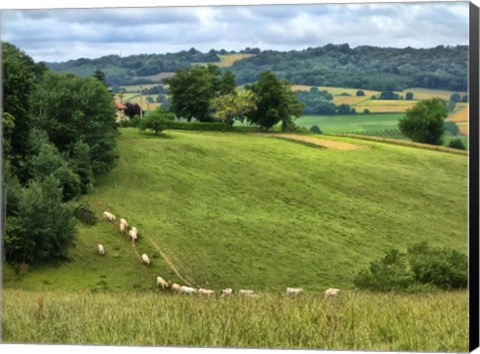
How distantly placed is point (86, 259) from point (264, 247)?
7.26ft

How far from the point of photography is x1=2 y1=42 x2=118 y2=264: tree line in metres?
15.7

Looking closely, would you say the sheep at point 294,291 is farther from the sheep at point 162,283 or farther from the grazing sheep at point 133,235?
the grazing sheep at point 133,235

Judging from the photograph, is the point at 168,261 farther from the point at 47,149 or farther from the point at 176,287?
the point at 47,149

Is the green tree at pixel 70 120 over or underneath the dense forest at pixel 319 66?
underneath

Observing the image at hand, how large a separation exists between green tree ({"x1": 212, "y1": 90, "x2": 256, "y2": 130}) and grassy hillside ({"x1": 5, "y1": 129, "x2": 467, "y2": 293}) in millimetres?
245

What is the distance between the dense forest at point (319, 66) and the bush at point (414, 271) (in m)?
1.96

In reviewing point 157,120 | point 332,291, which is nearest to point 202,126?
point 157,120

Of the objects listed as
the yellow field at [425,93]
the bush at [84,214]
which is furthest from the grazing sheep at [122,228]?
the yellow field at [425,93]

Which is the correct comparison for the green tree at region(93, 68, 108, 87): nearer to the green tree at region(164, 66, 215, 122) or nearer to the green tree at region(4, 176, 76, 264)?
the green tree at region(164, 66, 215, 122)

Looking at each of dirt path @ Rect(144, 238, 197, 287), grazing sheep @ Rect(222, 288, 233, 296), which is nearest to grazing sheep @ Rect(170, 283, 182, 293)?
dirt path @ Rect(144, 238, 197, 287)

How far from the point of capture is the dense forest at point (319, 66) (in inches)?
600

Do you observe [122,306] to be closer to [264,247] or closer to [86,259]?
[86,259]

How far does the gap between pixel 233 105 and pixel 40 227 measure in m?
2.85

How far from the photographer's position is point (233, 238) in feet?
51.5
